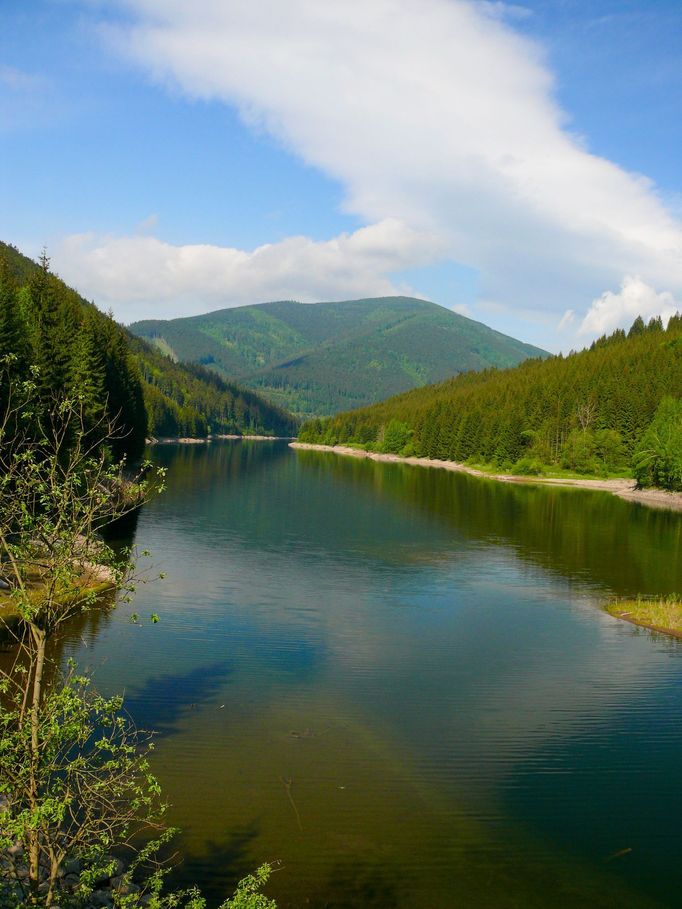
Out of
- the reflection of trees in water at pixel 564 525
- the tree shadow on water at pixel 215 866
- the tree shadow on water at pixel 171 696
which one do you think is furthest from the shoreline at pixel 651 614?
the tree shadow on water at pixel 215 866

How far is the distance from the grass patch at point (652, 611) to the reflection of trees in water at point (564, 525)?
3.77 meters

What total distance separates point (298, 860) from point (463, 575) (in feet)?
125

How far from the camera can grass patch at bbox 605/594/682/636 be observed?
40.7 m

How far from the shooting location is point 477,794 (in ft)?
70.7

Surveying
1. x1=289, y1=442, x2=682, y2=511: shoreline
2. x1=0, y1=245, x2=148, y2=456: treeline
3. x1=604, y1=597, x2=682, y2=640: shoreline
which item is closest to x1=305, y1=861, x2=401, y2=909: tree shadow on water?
x1=604, y1=597, x2=682, y2=640: shoreline

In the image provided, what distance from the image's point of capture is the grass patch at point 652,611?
4069 centimetres

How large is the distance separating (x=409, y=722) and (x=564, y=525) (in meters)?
61.8

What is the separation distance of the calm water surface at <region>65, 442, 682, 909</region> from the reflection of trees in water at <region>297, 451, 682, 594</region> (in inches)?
39.0

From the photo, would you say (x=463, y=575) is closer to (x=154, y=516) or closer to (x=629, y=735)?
(x=629, y=735)

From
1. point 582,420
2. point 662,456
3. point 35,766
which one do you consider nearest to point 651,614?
point 35,766

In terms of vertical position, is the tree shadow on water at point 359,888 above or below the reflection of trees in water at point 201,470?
below

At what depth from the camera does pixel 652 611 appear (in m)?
42.8

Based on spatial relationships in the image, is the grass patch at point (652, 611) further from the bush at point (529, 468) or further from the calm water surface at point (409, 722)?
the bush at point (529, 468)

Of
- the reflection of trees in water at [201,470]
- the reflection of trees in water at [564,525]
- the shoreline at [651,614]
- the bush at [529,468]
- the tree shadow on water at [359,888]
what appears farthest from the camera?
the bush at [529,468]
